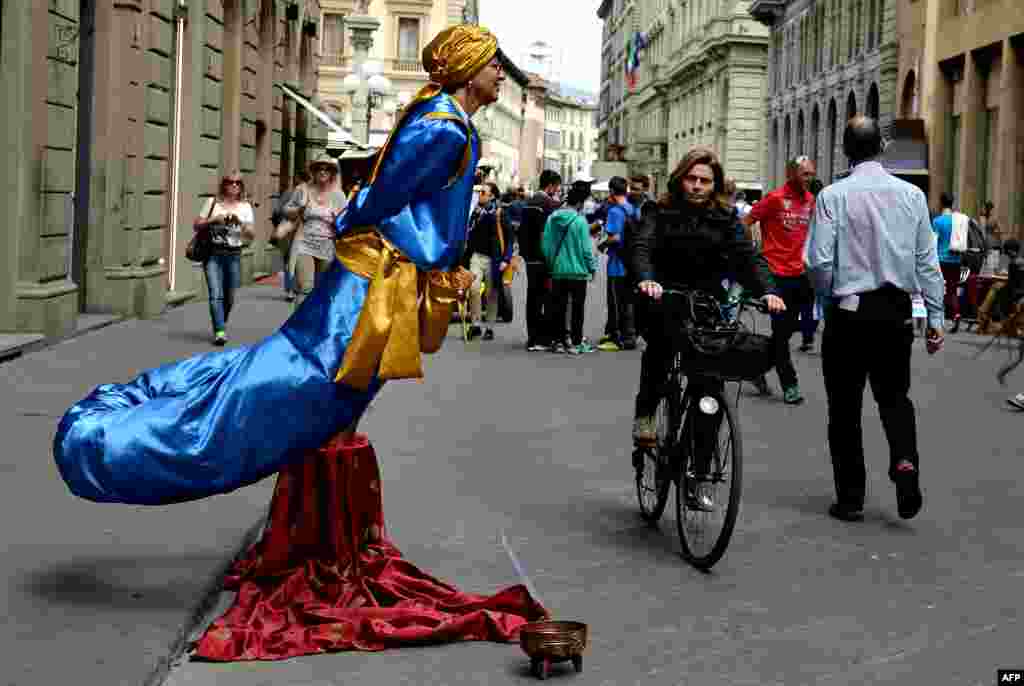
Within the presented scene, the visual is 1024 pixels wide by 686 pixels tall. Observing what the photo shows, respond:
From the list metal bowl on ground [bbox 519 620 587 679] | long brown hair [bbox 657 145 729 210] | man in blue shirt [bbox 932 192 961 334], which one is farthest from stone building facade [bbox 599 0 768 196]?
metal bowl on ground [bbox 519 620 587 679]

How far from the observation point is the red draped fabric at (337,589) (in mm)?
5293

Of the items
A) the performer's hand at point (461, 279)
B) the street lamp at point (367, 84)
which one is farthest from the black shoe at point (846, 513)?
the street lamp at point (367, 84)

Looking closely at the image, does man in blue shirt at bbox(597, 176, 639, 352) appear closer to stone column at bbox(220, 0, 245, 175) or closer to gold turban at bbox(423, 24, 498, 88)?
stone column at bbox(220, 0, 245, 175)

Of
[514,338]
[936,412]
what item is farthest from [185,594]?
[514,338]

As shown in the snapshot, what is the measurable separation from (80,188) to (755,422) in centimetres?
810

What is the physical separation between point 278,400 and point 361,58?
2806cm

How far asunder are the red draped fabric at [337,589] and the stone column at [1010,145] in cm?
2532

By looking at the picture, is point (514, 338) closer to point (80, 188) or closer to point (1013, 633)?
point (80, 188)

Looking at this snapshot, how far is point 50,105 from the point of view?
46.2ft

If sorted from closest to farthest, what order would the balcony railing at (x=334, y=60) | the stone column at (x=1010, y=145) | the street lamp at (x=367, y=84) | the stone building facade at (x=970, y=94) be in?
the stone column at (x=1010, y=145) < the stone building facade at (x=970, y=94) < the street lamp at (x=367, y=84) < the balcony railing at (x=334, y=60)

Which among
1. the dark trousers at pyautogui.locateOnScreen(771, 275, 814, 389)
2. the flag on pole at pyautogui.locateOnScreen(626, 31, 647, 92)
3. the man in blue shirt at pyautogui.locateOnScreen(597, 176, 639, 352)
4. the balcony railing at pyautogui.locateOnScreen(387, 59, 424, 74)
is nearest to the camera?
the dark trousers at pyautogui.locateOnScreen(771, 275, 814, 389)

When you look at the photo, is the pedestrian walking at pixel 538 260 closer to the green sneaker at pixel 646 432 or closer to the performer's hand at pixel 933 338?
the performer's hand at pixel 933 338

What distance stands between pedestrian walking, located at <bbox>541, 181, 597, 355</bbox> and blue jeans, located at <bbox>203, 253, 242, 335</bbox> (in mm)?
3370

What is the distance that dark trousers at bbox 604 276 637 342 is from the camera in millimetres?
17906
